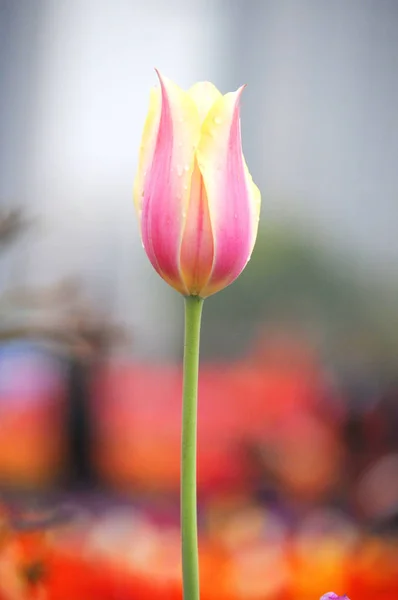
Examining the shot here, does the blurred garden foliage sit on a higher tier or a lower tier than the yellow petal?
lower

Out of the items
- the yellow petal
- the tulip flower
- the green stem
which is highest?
the yellow petal

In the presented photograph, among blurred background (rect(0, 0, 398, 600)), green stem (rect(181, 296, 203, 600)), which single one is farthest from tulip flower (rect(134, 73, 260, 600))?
blurred background (rect(0, 0, 398, 600))

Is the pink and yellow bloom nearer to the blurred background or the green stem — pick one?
the green stem

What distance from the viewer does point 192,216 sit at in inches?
10.6

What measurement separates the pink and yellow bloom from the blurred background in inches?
20.1

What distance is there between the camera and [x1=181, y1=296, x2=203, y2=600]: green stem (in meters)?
0.27

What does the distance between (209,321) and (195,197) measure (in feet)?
1.74

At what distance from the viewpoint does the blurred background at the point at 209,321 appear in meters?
0.78

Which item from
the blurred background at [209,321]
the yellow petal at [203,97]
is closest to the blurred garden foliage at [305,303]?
the blurred background at [209,321]

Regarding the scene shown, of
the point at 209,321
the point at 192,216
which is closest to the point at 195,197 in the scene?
the point at 192,216

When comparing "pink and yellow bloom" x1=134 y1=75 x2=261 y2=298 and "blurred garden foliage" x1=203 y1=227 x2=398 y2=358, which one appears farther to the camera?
"blurred garden foliage" x1=203 y1=227 x2=398 y2=358

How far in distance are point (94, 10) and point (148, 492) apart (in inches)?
21.5

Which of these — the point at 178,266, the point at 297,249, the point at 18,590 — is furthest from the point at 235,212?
the point at 18,590

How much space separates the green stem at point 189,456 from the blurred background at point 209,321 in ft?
1.68
